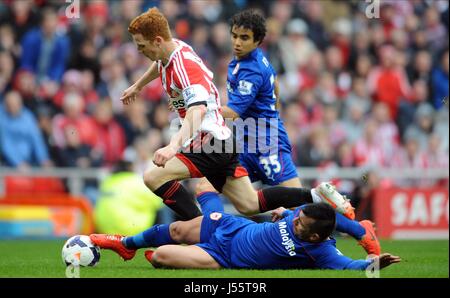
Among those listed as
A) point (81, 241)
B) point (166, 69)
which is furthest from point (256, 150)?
point (81, 241)

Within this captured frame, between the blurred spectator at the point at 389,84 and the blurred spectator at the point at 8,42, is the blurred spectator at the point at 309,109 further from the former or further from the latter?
the blurred spectator at the point at 8,42

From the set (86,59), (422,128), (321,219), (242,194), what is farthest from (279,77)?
(321,219)

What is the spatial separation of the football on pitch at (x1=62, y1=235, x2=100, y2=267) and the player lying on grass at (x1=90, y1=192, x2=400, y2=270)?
0.28 feet

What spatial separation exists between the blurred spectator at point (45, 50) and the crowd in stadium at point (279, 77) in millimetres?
17

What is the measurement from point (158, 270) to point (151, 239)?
45 centimetres

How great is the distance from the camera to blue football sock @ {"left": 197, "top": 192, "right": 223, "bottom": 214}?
28.3 ft

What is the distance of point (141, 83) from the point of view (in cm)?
908

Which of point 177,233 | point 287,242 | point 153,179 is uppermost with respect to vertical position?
point 153,179

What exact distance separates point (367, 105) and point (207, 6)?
11.3 feet

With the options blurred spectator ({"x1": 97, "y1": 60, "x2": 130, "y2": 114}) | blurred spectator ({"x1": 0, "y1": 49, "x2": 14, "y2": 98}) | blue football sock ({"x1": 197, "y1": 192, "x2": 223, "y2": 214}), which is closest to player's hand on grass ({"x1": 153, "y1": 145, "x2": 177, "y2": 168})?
blue football sock ({"x1": 197, "y1": 192, "x2": 223, "y2": 214})

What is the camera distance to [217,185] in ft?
28.6

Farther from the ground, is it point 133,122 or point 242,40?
point 133,122

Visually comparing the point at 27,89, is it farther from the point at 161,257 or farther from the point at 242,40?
the point at 161,257

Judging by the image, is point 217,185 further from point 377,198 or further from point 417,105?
point 417,105
